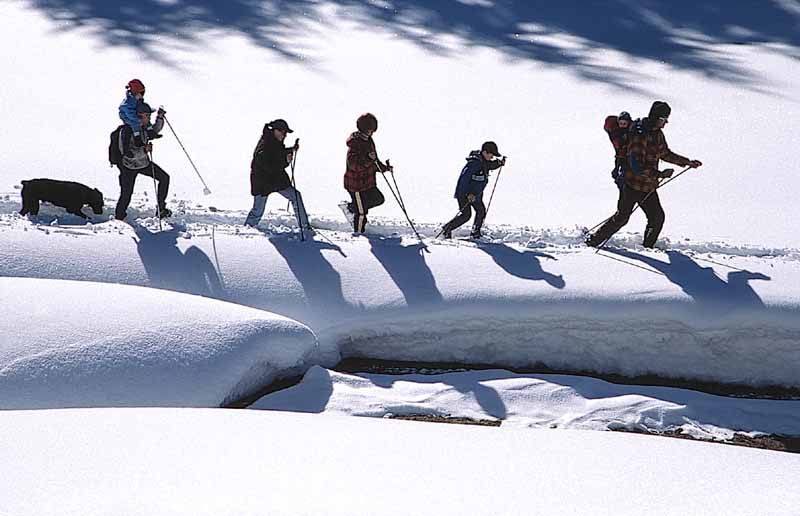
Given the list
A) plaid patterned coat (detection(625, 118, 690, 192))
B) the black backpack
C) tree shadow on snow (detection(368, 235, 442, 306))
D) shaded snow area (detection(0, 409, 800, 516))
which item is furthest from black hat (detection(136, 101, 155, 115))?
plaid patterned coat (detection(625, 118, 690, 192))

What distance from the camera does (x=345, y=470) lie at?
13.6ft

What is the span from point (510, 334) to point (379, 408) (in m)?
1.25

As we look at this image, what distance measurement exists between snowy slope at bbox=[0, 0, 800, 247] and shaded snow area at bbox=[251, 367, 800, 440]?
266 centimetres

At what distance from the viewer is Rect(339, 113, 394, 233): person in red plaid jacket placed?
313 inches

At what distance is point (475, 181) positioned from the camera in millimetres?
8094

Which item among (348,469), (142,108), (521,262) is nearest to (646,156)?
(521,262)

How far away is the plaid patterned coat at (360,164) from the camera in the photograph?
26.1 ft

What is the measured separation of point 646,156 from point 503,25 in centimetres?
1074

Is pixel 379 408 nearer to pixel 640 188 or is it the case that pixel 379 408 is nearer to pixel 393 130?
pixel 640 188

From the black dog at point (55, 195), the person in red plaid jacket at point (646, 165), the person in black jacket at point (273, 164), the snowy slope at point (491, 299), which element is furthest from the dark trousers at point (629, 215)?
the black dog at point (55, 195)

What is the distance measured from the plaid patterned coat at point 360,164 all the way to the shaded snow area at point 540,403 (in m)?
2.02

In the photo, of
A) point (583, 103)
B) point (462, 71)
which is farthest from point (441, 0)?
point (583, 103)

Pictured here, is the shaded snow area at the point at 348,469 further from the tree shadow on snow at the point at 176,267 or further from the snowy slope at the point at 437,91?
the snowy slope at the point at 437,91

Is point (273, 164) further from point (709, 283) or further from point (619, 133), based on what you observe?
point (709, 283)
